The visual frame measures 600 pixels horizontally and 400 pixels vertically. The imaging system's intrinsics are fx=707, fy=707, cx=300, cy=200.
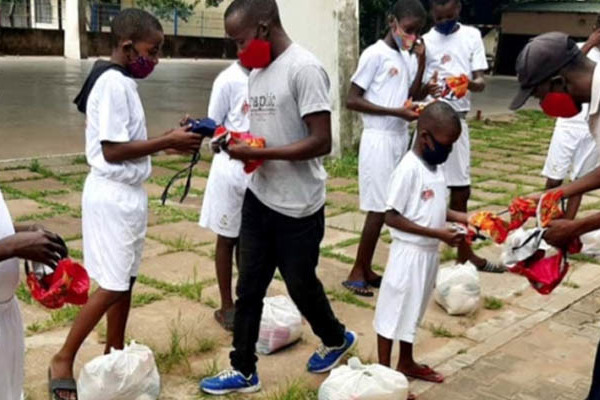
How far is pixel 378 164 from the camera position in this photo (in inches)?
191

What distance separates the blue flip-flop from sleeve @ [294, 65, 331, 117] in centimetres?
206

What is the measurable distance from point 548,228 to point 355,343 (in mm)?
1507

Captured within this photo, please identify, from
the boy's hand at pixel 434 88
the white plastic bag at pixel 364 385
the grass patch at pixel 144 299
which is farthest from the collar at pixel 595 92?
the grass patch at pixel 144 299

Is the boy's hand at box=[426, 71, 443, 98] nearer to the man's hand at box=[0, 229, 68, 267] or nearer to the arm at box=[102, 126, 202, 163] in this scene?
the arm at box=[102, 126, 202, 163]

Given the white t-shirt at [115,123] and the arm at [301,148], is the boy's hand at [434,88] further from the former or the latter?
the white t-shirt at [115,123]

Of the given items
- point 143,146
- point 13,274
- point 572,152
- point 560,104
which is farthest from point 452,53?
point 13,274

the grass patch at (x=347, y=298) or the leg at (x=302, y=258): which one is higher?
the leg at (x=302, y=258)

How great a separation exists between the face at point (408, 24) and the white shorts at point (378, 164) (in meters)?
0.69

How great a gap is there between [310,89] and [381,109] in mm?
1711

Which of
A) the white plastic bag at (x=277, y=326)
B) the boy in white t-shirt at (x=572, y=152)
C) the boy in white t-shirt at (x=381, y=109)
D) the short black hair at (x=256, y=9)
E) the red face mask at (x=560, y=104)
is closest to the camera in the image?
the red face mask at (x=560, y=104)

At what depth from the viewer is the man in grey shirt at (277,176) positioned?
10.3ft

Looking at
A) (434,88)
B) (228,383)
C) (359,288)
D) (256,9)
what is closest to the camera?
(256,9)

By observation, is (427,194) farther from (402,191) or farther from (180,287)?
(180,287)

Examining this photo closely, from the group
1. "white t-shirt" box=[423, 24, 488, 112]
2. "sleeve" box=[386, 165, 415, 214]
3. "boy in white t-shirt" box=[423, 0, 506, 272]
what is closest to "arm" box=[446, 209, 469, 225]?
"sleeve" box=[386, 165, 415, 214]
